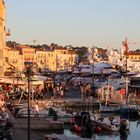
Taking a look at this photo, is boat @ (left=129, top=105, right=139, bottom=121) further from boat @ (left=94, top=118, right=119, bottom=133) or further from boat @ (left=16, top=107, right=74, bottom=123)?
boat @ (left=94, top=118, right=119, bottom=133)

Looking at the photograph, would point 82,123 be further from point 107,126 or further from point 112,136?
point 112,136

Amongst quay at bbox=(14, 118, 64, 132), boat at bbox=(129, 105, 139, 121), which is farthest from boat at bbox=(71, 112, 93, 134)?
boat at bbox=(129, 105, 139, 121)

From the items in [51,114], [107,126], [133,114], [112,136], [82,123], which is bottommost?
[112,136]

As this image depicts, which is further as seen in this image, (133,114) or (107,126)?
(133,114)

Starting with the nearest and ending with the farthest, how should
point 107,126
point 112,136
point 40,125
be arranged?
point 40,125, point 112,136, point 107,126

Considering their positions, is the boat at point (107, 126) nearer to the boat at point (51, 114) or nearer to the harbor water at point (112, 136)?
the harbor water at point (112, 136)

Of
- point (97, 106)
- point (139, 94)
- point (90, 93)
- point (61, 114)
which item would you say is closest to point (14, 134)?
point (61, 114)

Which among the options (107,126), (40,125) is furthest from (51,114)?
(40,125)

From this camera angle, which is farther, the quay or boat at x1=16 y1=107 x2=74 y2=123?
boat at x1=16 y1=107 x2=74 y2=123

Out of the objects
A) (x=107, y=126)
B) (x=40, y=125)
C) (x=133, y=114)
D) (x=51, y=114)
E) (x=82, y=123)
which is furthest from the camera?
(x=133, y=114)

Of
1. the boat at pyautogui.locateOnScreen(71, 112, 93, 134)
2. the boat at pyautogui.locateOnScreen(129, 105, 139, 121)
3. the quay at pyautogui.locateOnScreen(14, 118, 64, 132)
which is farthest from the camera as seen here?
the boat at pyautogui.locateOnScreen(129, 105, 139, 121)

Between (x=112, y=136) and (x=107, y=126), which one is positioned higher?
(x=107, y=126)

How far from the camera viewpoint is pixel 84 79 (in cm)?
11019

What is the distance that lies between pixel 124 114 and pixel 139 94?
1063 inches
